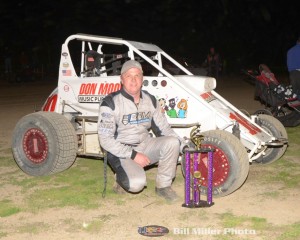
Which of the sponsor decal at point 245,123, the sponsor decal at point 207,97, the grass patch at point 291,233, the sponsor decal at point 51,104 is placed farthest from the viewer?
the sponsor decal at point 51,104

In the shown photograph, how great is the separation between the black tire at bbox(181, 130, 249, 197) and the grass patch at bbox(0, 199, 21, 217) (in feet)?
6.52

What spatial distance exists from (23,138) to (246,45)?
36504 mm

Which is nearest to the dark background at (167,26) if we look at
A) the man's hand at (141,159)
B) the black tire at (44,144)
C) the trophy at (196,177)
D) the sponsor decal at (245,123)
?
the black tire at (44,144)

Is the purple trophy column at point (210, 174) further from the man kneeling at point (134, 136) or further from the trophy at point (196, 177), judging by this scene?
the man kneeling at point (134, 136)

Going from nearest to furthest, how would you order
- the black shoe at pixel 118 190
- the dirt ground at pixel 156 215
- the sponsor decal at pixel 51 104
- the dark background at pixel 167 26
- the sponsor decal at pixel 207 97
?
the dirt ground at pixel 156 215, the black shoe at pixel 118 190, the sponsor decal at pixel 207 97, the sponsor decal at pixel 51 104, the dark background at pixel 167 26

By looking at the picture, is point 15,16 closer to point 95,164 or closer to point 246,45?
point 95,164

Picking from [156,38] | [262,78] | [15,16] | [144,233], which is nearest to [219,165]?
[144,233]

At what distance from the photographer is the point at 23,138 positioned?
6.36 m

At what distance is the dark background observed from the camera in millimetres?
23328

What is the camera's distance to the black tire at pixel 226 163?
16.9ft

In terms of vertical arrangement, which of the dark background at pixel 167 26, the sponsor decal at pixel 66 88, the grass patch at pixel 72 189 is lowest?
the grass patch at pixel 72 189

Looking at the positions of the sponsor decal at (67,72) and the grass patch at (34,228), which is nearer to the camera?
the grass patch at (34,228)

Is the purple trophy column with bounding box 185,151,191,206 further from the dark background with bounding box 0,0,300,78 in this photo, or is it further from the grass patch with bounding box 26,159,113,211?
the dark background with bounding box 0,0,300,78

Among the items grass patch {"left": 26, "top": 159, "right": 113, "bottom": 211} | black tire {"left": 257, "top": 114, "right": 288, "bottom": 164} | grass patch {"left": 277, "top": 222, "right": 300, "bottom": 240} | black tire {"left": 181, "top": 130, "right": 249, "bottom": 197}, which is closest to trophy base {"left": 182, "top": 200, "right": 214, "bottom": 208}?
black tire {"left": 181, "top": 130, "right": 249, "bottom": 197}
